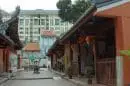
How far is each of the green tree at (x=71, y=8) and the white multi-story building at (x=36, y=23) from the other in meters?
61.2

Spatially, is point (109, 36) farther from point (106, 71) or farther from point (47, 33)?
point (47, 33)

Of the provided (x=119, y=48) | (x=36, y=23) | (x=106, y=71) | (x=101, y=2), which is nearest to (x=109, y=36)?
(x=106, y=71)

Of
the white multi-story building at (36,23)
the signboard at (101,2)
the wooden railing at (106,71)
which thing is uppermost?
the white multi-story building at (36,23)

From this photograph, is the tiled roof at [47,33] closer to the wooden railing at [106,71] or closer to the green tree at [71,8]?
the green tree at [71,8]

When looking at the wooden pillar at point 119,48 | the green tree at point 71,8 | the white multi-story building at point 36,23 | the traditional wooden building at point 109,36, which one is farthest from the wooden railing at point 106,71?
the white multi-story building at point 36,23

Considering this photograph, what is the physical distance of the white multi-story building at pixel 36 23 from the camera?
12644 centimetres

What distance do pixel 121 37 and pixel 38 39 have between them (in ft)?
349

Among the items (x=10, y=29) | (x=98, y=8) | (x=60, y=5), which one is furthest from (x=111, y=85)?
(x=60, y=5)

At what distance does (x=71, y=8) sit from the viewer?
2452 inches

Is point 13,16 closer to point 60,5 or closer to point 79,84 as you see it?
point 60,5

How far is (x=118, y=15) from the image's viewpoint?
1948cm

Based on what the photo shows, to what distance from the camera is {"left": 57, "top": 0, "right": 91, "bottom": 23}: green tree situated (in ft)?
203

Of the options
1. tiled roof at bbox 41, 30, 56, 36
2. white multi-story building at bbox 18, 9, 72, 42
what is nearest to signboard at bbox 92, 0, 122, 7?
tiled roof at bbox 41, 30, 56, 36

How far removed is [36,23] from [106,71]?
108m
